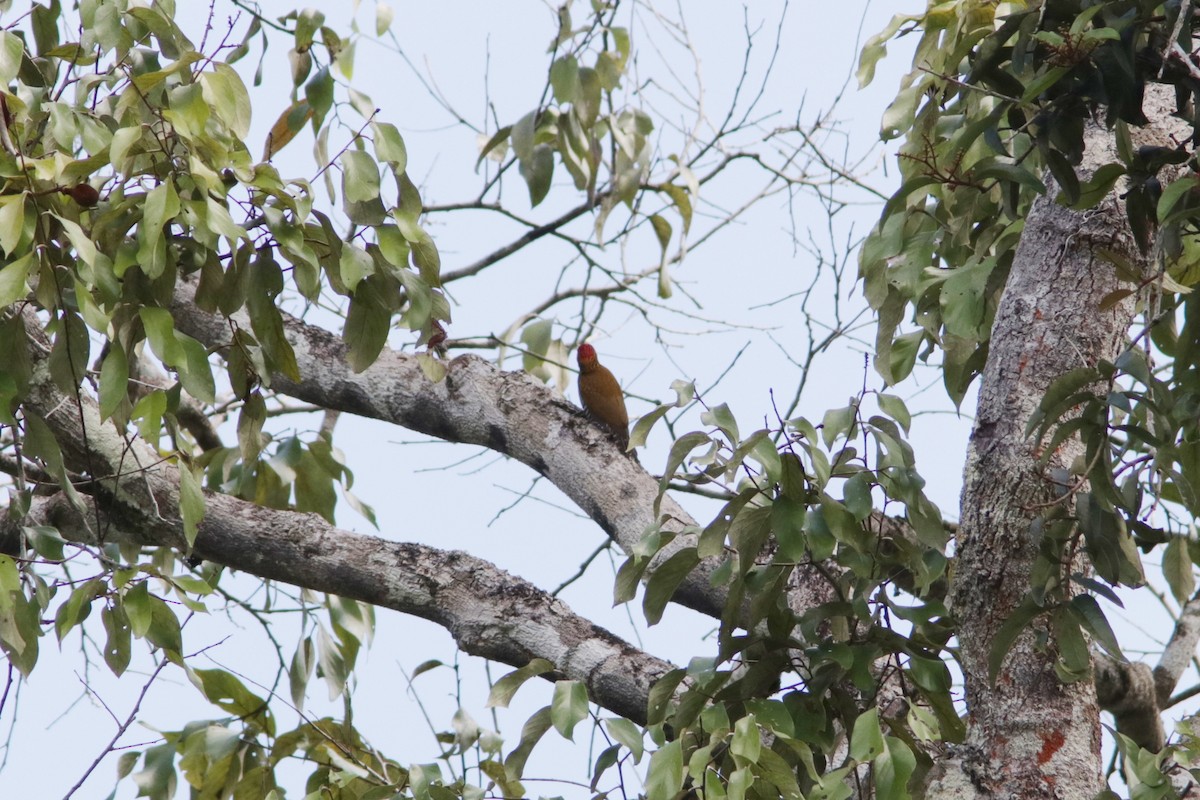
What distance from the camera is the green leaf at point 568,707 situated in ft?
5.40

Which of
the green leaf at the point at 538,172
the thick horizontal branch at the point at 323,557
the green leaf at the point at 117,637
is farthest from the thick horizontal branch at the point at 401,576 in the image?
the green leaf at the point at 538,172

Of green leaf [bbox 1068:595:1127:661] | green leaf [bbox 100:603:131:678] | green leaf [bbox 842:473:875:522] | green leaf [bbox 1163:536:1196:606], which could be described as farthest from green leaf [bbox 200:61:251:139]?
green leaf [bbox 1163:536:1196:606]

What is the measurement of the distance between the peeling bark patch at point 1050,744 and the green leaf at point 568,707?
631 mm

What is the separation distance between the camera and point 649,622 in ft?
6.03

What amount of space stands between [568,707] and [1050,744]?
668 mm

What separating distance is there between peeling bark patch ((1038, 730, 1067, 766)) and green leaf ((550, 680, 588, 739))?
63 centimetres

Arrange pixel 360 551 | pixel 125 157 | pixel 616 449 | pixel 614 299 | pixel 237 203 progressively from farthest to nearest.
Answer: pixel 614 299
pixel 616 449
pixel 360 551
pixel 237 203
pixel 125 157

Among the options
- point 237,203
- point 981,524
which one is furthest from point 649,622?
point 237,203

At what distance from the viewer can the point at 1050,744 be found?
1659 mm

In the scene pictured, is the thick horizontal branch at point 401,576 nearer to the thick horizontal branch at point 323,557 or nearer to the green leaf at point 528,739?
the thick horizontal branch at point 323,557

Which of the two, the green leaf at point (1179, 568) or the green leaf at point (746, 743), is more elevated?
the green leaf at point (1179, 568)

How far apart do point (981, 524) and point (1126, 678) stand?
800mm

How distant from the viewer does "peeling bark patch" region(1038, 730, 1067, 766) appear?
165 cm

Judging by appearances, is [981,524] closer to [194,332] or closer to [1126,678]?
[1126,678]
